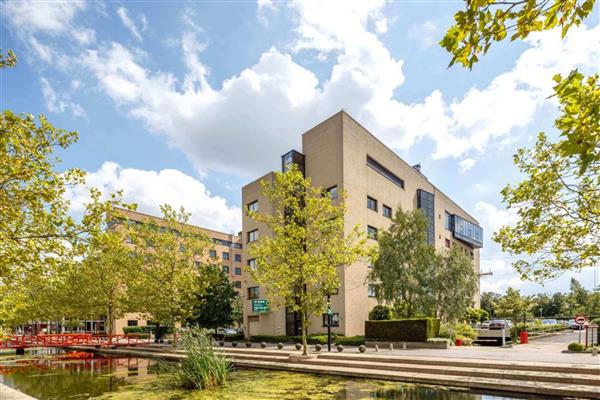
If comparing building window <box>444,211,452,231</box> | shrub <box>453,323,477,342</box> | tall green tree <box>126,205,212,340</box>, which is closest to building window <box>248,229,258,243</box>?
tall green tree <box>126,205,212,340</box>

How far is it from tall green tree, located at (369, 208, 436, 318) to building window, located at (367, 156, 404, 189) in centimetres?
1056

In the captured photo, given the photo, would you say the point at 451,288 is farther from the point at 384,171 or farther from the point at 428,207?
the point at 428,207

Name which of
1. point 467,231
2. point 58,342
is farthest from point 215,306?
point 467,231

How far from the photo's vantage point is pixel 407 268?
28.7 m

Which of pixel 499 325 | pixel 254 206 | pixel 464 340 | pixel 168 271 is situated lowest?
pixel 464 340

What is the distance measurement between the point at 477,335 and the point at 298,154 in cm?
2098

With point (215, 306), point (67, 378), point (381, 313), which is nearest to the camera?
point (67, 378)

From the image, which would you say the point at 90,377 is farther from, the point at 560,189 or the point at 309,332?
the point at 560,189

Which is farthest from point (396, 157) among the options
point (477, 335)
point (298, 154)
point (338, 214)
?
point (338, 214)

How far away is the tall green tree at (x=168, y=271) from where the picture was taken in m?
29.0

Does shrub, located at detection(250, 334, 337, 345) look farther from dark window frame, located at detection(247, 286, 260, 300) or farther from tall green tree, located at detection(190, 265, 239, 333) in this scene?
dark window frame, located at detection(247, 286, 260, 300)

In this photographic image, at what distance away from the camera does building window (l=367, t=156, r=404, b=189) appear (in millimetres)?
38994

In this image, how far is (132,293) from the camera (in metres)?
31.4

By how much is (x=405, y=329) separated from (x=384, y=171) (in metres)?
19.7
